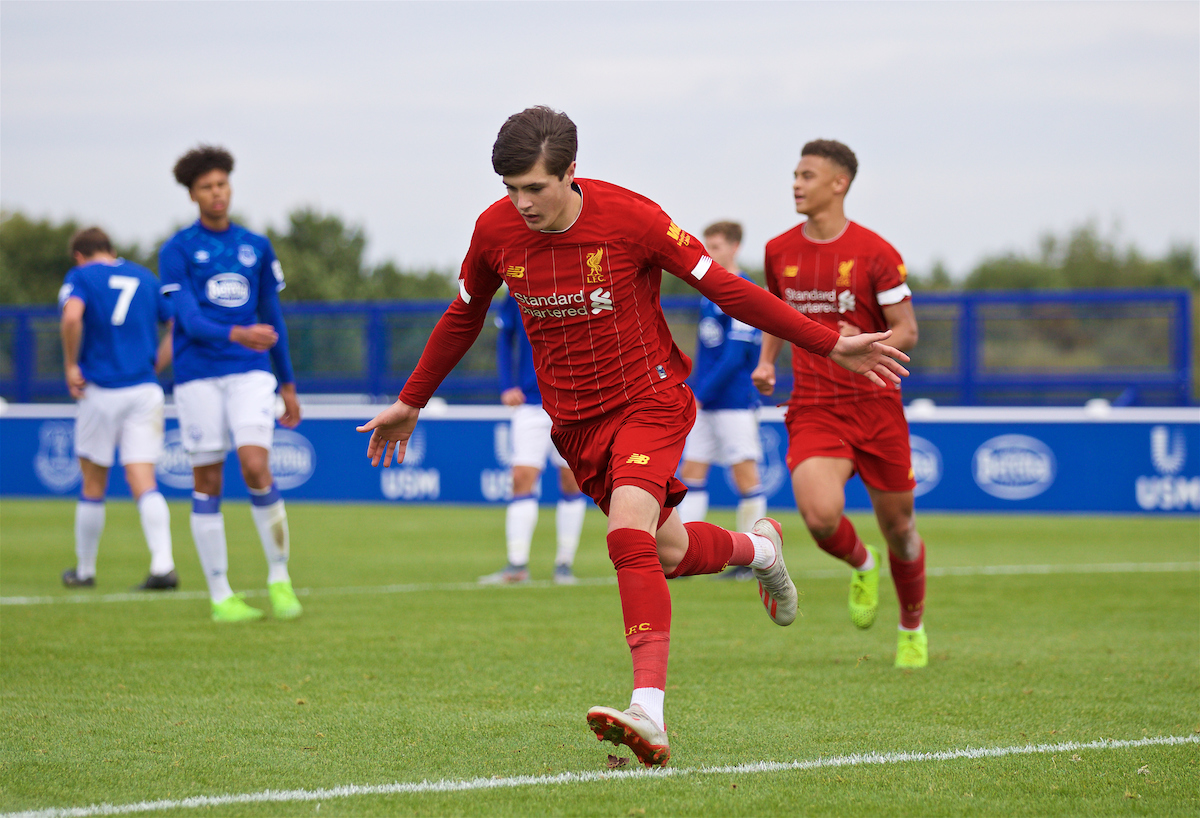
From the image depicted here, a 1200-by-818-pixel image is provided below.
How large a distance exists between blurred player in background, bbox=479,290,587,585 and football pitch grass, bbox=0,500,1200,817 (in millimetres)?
249

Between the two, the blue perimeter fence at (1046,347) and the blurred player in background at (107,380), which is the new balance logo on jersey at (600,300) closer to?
the blurred player in background at (107,380)

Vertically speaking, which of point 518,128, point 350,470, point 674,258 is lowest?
point 350,470

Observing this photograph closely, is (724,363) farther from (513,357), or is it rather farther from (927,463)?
(927,463)

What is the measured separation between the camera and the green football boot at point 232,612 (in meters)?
7.33

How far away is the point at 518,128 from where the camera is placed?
414 cm

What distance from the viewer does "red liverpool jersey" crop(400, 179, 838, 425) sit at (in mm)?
4359

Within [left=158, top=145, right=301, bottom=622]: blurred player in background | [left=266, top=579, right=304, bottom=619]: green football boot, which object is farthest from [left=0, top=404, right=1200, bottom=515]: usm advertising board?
[left=158, top=145, right=301, bottom=622]: blurred player in background

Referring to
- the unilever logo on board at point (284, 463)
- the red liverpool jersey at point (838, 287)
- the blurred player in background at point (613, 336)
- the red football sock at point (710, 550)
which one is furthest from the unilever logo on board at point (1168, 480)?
the blurred player in background at point (613, 336)

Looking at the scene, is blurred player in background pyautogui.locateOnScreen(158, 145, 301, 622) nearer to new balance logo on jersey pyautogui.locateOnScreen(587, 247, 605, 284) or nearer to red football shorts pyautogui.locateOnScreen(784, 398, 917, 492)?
red football shorts pyautogui.locateOnScreen(784, 398, 917, 492)

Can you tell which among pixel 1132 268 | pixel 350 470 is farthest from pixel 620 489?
pixel 1132 268

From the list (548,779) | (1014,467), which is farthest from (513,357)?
(1014,467)

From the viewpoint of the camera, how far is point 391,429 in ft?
15.9

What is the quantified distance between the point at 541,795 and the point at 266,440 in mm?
3975

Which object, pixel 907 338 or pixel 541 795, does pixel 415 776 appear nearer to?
pixel 541 795
